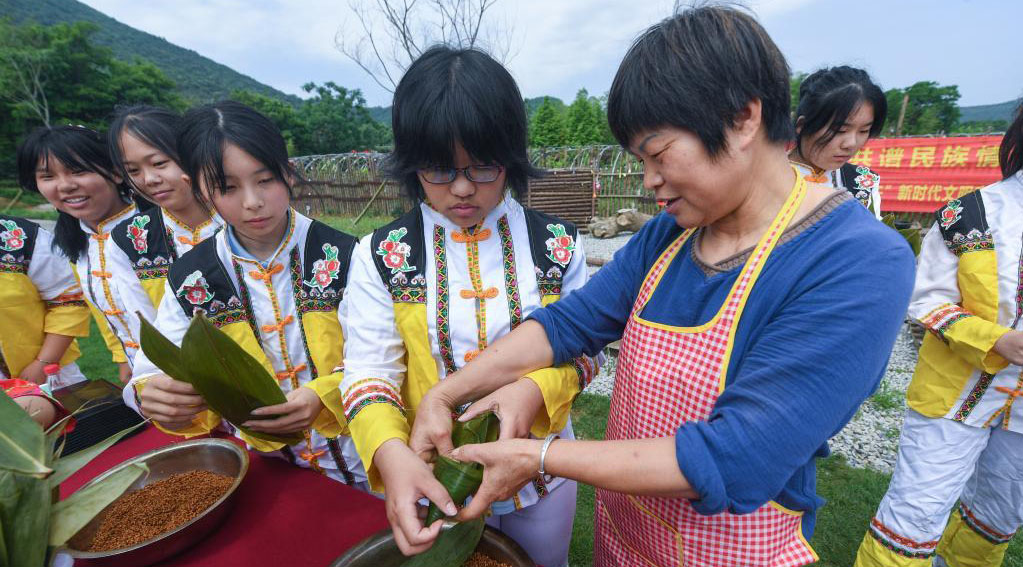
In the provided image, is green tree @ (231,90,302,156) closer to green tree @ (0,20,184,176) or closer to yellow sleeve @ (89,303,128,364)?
green tree @ (0,20,184,176)

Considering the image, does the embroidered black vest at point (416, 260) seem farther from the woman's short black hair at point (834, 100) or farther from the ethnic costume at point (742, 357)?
the woman's short black hair at point (834, 100)

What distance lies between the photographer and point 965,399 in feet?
6.52

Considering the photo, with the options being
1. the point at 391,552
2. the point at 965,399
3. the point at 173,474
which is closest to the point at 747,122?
the point at 391,552

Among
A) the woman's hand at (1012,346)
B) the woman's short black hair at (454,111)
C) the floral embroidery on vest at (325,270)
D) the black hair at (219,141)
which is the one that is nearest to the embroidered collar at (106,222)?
the black hair at (219,141)

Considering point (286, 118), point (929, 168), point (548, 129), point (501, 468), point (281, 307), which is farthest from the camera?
point (286, 118)

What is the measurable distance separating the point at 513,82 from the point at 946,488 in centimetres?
242

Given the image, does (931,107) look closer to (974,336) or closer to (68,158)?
(974,336)

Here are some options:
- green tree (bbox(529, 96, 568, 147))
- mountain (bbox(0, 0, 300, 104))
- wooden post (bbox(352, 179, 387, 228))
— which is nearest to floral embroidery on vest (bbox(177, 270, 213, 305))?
wooden post (bbox(352, 179, 387, 228))

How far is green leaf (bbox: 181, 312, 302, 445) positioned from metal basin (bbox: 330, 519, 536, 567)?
0.50m

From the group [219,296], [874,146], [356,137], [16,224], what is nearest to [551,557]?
[219,296]

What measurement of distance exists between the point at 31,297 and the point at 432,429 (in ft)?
9.76

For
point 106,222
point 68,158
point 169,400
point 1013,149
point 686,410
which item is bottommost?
point 169,400

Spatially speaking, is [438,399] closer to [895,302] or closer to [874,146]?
[895,302]

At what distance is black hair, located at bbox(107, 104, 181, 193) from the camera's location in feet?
7.45
